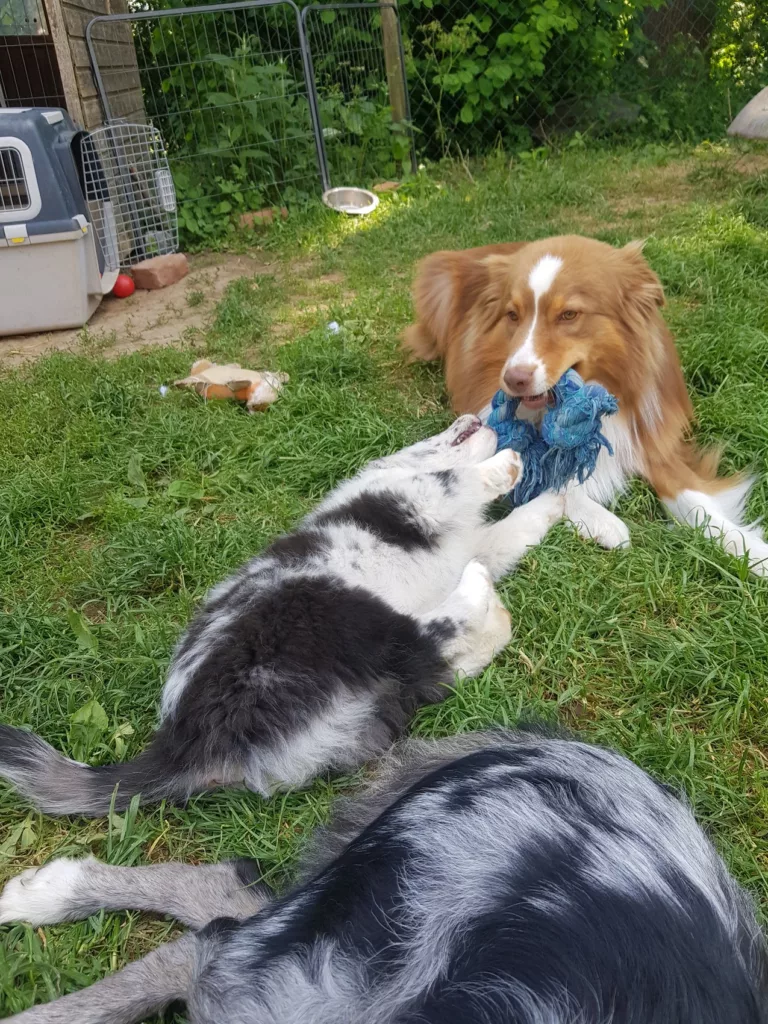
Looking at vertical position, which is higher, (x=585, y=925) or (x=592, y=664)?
(x=585, y=925)

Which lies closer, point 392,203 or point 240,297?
point 240,297

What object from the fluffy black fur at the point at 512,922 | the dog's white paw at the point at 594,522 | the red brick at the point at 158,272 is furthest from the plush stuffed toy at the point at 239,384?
the fluffy black fur at the point at 512,922

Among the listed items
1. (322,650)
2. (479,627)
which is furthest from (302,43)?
(322,650)

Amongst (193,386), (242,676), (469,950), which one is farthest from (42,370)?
(469,950)

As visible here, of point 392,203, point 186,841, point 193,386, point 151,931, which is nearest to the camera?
point 151,931

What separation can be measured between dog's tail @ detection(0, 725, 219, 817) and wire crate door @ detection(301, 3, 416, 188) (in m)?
6.60

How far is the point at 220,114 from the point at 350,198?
4.49ft

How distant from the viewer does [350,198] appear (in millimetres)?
7234

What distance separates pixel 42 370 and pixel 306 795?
3513 mm

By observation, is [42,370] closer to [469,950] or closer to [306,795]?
[306,795]

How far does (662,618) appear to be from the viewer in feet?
8.21

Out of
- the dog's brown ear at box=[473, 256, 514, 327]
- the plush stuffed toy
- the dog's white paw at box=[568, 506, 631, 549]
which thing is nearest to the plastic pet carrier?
the plush stuffed toy

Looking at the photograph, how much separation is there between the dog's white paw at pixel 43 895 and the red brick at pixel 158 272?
4976 millimetres

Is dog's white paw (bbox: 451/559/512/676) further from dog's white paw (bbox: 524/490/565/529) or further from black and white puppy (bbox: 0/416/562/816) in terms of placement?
dog's white paw (bbox: 524/490/565/529)
